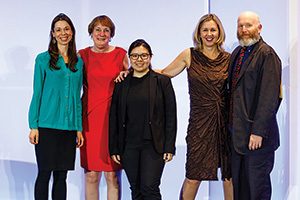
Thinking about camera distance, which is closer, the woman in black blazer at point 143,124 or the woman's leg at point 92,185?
the woman in black blazer at point 143,124

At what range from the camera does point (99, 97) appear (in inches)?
125

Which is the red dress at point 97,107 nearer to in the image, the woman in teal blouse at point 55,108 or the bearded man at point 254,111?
the woman in teal blouse at point 55,108

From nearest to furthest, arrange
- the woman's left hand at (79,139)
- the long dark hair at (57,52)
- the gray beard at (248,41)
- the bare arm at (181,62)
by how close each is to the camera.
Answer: the gray beard at (248,41) < the long dark hair at (57,52) < the woman's left hand at (79,139) < the bare arm at (181,62)

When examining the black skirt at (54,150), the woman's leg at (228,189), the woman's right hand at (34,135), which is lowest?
the woman's leg at (228,189)

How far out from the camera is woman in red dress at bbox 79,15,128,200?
3.17 m

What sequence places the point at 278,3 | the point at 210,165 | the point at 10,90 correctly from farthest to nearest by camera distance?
the point at 10,90 < the point at 278,3 < the point at 210,165

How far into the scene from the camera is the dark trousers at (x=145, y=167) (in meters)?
2.94

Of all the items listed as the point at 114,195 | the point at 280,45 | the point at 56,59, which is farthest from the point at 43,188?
the point at 280,45

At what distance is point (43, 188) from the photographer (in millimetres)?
2957

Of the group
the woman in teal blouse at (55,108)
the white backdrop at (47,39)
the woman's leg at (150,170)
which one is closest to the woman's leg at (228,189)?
the woman's leg at (150,170)

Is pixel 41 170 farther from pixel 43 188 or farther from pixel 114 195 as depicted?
pixel 114 195

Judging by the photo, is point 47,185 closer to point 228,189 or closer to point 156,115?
point 156,115

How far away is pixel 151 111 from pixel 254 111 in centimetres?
64

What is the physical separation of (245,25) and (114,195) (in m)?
1.48
